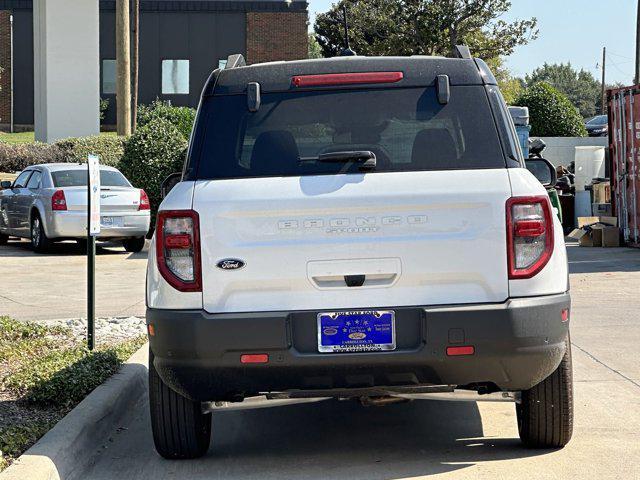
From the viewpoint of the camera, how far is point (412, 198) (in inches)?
229

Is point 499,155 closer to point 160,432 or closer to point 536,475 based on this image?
point 536,475

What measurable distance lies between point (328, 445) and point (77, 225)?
44.7 ft

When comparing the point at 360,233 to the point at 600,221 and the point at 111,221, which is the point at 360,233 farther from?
the point at 600,221

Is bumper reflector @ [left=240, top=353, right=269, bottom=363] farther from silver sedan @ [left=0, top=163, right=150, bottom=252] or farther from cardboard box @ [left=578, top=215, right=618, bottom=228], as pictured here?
cardboard box @ [left=578, top=215, right=618, bottom=228]

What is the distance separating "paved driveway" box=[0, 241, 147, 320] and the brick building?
26.4 m

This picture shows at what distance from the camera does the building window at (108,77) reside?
49.1 metres

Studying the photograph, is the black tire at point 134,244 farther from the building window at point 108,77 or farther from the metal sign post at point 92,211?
the building window at point 108,77

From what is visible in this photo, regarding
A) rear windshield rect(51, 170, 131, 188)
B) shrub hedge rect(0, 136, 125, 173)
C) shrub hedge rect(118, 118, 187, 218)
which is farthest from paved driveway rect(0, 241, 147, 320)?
shrub hedge rect(0, 136, 125, 173)

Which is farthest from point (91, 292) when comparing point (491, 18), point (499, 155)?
point (491, 18)

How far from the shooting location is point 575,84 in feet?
434

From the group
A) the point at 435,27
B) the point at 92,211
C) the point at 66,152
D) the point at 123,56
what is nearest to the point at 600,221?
the point at 123,56

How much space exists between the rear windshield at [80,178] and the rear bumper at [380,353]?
584 inches

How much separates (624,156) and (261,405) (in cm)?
1611

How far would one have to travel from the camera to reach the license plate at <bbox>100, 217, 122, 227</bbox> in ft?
Answer: 65.0
